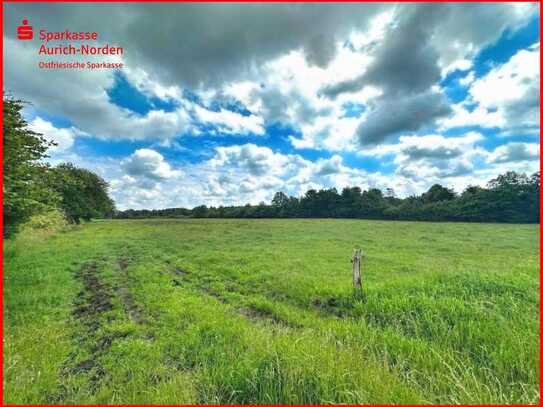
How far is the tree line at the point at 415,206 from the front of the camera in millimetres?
61281

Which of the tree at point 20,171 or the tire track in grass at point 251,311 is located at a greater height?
the tree at point 20,171

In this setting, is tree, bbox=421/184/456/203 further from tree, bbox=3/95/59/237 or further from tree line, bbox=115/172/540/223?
tree, bbox=3/95/59/237

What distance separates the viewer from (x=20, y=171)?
345 inches

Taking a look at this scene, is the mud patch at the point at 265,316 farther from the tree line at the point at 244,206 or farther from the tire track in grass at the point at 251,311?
the tree line at the point at 244,206

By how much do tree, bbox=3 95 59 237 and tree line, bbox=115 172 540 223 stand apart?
78908 millimetres

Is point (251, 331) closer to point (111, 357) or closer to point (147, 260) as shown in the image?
point (111, 357)

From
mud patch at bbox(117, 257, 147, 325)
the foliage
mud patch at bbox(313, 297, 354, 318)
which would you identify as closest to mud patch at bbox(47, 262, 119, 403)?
mud patch at bbox(117, 257, 147, 325)

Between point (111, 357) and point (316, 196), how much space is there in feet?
312

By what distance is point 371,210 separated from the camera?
82.0 m

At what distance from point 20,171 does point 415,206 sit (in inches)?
A: 3338

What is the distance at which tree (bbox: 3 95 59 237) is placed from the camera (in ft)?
26.9

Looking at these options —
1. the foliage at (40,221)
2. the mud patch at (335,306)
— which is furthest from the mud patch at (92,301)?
the mud patch at (335,306)

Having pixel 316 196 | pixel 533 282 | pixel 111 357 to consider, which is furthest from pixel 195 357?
pixel 316 196

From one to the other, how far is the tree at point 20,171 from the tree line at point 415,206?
78.9 meters
